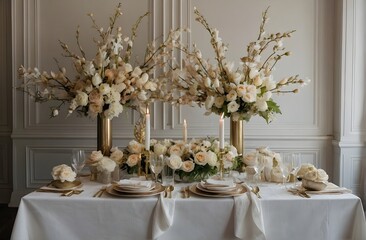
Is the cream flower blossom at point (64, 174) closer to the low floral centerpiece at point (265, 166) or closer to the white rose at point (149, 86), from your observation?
the white rose at point (149, 86)

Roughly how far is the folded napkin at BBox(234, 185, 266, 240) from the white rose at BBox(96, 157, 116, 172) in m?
0.89

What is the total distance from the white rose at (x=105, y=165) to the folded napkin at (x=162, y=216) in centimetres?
53

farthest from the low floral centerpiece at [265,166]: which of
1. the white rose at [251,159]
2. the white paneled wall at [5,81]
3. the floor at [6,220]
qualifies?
the white paneled wall at [5,81]

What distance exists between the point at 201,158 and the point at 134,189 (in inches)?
19.8

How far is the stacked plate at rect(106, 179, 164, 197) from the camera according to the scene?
221 centimetres

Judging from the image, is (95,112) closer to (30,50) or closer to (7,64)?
(30,50)

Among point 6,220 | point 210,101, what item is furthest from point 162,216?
point 6,220

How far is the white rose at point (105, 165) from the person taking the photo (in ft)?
8.24

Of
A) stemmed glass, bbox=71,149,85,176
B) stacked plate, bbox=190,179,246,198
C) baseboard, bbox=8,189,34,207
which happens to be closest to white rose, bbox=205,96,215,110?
stacked plate, bbox=190,179,246,198

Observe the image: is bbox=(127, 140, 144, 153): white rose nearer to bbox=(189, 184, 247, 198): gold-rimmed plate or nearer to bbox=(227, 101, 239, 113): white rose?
bbox=(189, 184, 247, 198): gold-rimmed plate

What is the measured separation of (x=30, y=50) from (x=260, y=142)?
9.38 feet

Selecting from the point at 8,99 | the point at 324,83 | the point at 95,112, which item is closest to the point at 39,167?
the point at 8,99

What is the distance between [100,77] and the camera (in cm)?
266

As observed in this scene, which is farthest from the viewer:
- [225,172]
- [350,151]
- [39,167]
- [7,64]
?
[7,64]
